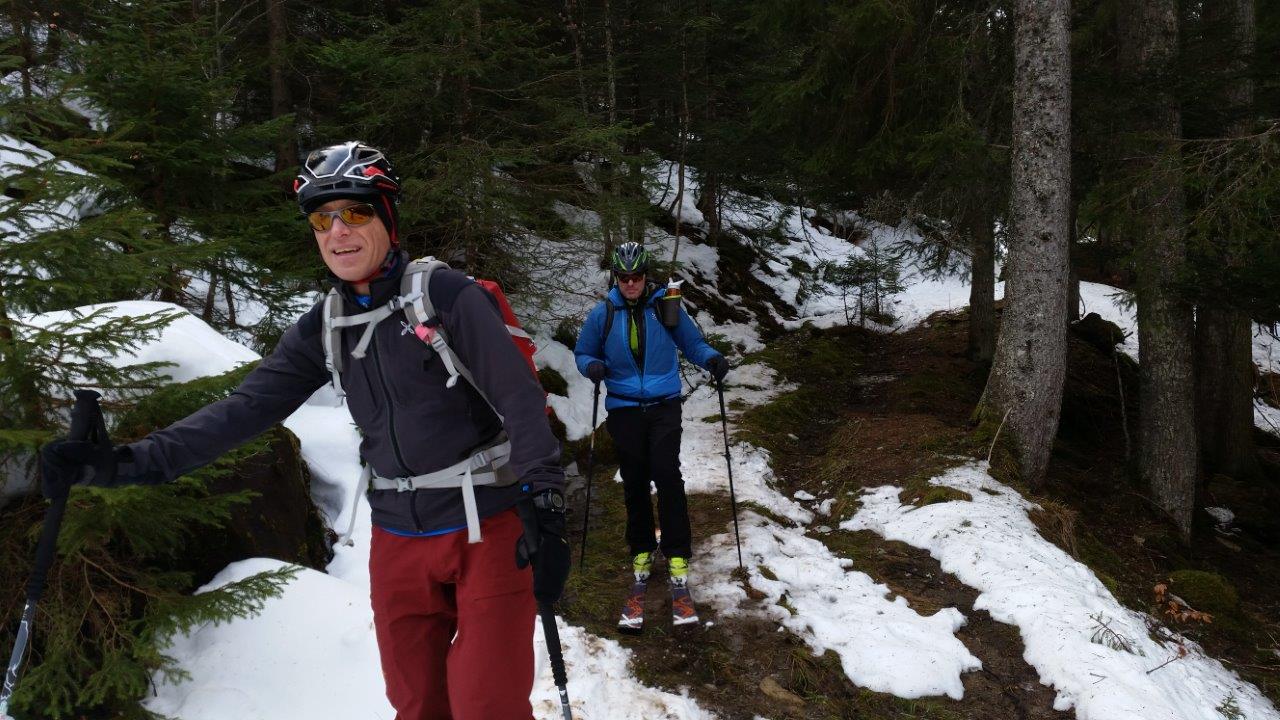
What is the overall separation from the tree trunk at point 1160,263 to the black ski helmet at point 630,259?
22.4 ft

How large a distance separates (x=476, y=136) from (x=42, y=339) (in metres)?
8.83

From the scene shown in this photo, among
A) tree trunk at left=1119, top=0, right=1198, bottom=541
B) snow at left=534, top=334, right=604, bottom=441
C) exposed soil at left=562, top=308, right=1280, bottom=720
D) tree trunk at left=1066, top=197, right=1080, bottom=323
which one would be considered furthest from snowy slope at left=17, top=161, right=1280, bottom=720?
tree trunk at left=1119, top=0, right=1198, bottom=541

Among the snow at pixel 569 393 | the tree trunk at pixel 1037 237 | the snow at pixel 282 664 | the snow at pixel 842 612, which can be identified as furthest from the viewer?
the snow at pixel 569 393

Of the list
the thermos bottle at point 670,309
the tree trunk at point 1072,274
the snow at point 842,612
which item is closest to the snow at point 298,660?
the snow at point 842,612

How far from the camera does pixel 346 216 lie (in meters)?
2.71

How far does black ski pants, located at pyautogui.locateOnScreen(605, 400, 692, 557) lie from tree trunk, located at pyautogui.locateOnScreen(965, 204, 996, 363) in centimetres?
1025

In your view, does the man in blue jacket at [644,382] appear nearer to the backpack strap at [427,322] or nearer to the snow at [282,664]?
the snow at [282,664]

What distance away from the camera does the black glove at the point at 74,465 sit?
2.37 metres

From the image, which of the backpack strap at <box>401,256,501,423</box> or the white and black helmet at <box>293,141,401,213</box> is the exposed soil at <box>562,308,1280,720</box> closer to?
the backpack strap at <box>401,256,501,423</box>

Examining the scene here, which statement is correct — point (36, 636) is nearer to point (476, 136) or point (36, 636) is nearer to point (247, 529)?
point (247, 529)

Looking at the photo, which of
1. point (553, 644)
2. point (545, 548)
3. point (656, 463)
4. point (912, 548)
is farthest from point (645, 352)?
point (912, 548)

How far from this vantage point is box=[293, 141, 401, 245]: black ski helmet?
2660 millimetres

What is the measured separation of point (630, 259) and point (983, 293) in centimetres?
1239

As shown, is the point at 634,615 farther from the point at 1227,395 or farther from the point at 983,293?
the point at 1227,395
